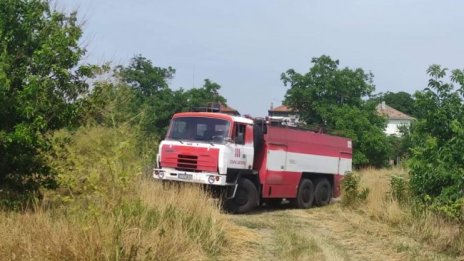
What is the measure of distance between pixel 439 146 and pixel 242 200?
502 cm

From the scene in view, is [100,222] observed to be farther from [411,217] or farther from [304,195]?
[304,195]

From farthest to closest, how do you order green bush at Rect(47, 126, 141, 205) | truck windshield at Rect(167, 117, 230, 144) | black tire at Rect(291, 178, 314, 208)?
black tire at Rect(291, 178, 314, 208), truck windshield at Rect(167, 117, 230, 144), green bush at Rect(47, 126, 141, 205)

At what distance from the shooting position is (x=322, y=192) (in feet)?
61.5

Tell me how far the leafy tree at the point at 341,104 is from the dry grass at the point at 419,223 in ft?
104

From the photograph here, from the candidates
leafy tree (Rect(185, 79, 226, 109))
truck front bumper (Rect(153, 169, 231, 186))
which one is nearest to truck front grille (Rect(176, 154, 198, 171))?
truck front bumper (Rect(153, 169, 231, 186))

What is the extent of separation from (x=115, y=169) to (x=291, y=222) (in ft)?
25.4

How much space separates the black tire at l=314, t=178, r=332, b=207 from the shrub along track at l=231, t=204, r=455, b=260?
118 inches

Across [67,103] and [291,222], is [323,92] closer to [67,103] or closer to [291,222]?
→ [291,222]

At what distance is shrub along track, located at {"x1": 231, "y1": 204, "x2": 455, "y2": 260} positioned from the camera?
937 cm

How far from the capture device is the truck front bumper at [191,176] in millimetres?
13773

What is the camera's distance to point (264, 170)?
50.2 ft

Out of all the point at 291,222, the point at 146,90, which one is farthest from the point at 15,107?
the point at 146,90

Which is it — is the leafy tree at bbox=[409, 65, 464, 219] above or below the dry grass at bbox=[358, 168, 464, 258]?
above

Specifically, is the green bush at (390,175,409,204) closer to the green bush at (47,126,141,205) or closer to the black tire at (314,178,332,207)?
the black tire at (314,178,332,207)
